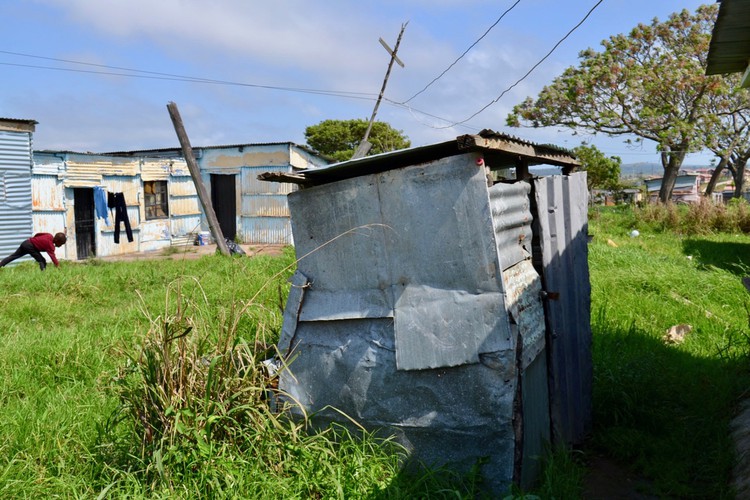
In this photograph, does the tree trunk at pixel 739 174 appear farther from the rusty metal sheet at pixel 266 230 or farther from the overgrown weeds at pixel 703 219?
the rusty metal sheet at pixel 266 230

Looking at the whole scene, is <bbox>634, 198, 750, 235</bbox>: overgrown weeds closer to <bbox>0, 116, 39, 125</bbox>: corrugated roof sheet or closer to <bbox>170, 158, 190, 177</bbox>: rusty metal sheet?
<bbox>170, 158, 190, 177</bbox>: rusty metal sheet

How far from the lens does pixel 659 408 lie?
4.77 m

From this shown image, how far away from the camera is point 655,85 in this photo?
20.9 m

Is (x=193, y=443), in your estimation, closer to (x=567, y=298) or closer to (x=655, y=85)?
(x=567, y=298)

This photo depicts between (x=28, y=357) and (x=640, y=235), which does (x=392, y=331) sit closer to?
(x=28, y=357)

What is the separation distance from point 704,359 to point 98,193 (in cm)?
1471

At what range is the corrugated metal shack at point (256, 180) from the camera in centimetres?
1842

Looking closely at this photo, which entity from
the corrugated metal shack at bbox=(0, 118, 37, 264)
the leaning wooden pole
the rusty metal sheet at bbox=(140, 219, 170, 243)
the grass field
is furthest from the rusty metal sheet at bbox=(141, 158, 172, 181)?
the grass field

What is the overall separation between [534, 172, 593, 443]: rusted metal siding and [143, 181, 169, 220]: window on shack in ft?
50.7

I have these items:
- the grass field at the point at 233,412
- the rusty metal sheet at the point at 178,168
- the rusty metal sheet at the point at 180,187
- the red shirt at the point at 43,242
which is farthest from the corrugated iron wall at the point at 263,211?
the grass field at the point at 233,412

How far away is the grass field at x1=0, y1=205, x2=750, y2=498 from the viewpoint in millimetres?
3207

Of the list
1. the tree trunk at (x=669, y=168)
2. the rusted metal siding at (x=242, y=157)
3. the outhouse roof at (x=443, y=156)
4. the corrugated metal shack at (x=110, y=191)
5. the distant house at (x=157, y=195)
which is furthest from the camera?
the tree trunk at (x=669, y=168)

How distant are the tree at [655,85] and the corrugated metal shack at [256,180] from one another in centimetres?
1062

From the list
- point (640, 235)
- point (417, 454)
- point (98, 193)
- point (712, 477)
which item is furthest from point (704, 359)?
point (98, 193)
